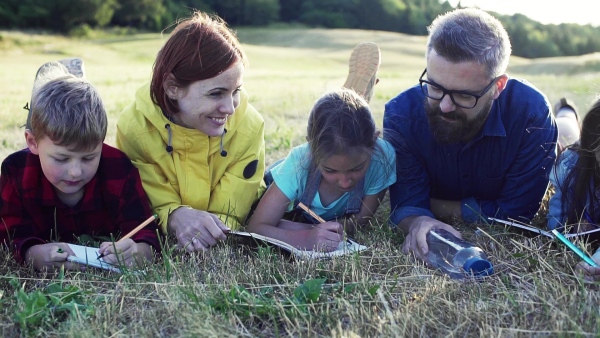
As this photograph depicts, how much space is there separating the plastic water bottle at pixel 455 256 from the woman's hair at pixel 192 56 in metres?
1.36

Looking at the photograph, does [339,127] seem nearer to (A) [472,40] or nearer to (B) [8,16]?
(A) [472,40]

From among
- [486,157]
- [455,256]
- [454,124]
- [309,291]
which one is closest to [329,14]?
[486,157]

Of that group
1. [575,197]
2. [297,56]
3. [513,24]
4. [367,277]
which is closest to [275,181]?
[367,277]

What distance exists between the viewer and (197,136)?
3629 millimetres

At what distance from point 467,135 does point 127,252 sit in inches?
70.7

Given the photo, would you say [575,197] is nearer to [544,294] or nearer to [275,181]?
[544,294]

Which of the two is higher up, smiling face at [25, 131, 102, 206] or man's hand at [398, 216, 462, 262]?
smiling face at [25, 131, 102, 206]

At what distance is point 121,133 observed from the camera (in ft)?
12.1

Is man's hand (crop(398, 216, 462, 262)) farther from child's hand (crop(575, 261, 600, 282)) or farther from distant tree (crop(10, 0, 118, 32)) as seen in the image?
distant tree (crop(10, 0, 118, 32))

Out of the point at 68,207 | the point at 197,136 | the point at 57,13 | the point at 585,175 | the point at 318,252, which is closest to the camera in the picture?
the point at 318,252

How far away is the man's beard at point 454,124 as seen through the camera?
3.38 m

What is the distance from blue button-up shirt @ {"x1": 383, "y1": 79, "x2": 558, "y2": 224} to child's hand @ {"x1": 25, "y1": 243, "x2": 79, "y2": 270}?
1.67 metres

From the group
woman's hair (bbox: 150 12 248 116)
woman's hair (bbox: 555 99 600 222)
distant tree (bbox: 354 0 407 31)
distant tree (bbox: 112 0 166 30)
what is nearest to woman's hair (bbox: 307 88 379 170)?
woman's hair (bbox: 150 12 248 116)

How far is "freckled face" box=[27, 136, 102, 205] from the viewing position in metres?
3.14
